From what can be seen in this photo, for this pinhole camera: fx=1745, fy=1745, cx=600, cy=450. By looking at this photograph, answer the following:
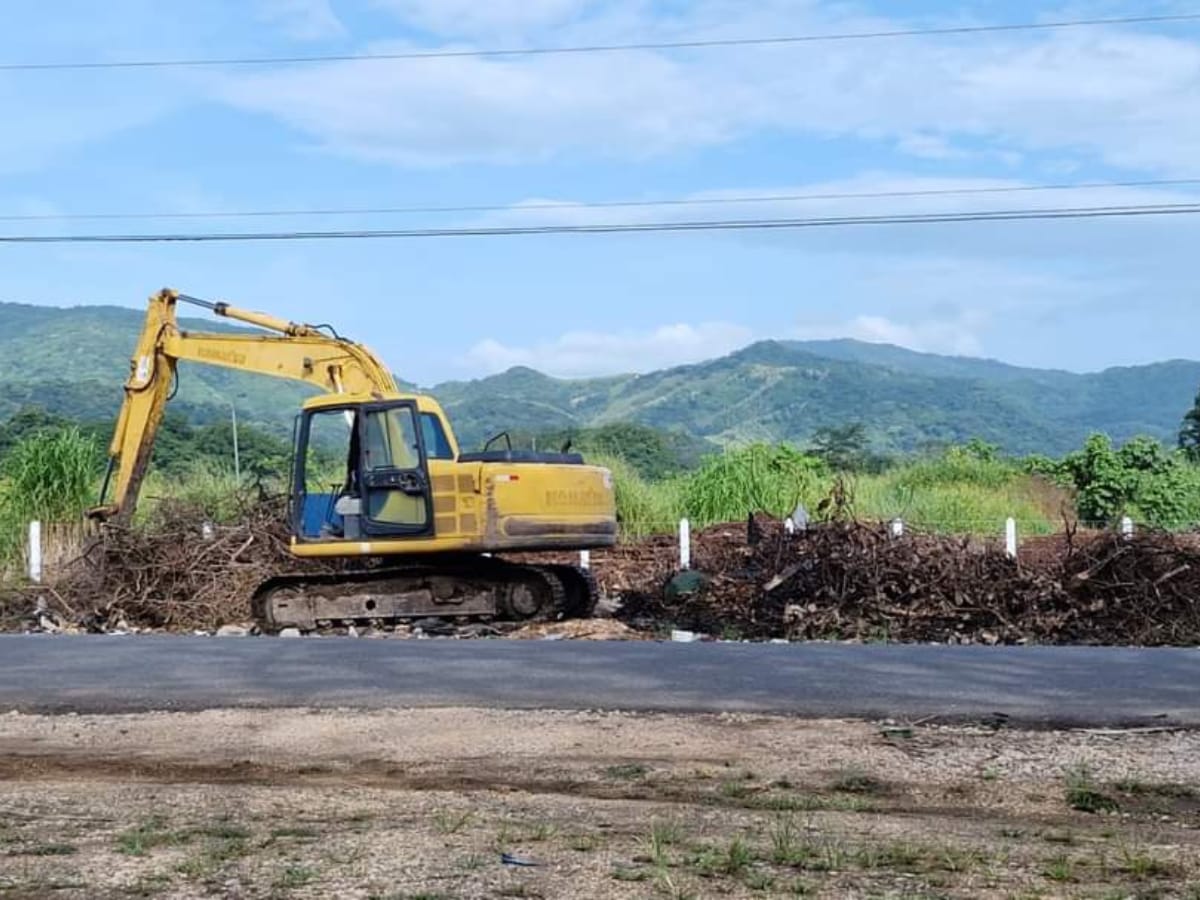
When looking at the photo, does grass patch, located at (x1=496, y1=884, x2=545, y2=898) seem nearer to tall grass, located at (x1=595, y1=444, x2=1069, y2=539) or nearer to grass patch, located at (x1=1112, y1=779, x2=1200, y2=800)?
grass patch, located at (x1=1112, y1=779, x2=1200, y2=800)

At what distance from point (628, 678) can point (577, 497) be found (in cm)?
788

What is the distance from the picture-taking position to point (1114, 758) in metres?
9.27

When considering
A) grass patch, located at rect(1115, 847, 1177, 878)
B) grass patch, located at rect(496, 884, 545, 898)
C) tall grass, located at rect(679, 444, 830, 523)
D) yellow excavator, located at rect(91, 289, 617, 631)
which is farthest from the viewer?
tall grass, located at rect(679, 444, 830, 523)

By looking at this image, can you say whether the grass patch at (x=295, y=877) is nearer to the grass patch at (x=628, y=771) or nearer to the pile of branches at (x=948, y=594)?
the grass patch at (x=628, y=771)

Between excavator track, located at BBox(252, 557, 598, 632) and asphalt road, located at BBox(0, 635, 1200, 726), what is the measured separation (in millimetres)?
5333

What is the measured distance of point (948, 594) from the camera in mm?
20875

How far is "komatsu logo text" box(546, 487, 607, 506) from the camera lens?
20078 millimetres

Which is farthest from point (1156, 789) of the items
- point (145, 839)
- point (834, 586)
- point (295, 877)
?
point (834, 586)

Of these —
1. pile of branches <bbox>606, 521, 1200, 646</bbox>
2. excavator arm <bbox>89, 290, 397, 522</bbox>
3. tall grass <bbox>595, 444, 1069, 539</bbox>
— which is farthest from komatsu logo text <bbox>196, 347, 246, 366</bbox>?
tall grass <bbox>595, 444, 1069, 539</bbox>

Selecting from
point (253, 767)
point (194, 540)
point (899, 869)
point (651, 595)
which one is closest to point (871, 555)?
point (651, 595)

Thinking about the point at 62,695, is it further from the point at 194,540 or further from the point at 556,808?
the point at 194,540

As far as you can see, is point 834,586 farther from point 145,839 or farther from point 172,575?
point 145,839

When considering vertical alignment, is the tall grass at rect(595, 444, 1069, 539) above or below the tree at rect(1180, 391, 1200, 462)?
below

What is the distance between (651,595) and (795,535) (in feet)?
7.73
